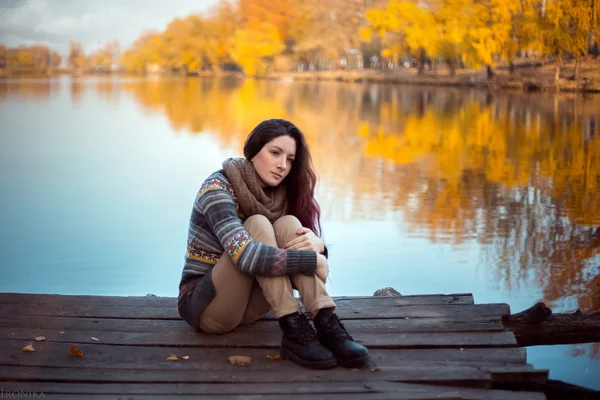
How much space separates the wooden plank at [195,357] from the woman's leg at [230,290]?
12 cm

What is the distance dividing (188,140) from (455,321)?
12.5 meters

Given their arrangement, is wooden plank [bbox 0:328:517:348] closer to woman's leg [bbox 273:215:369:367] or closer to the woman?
the woman

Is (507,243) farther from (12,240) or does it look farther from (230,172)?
(12,240)

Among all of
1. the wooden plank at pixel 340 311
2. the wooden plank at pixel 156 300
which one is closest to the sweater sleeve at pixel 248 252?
the wooden plank at pixel 340 311

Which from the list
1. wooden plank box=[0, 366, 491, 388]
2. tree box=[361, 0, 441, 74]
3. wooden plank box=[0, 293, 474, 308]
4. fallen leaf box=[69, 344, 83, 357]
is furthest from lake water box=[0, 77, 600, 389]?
tree box=[361, 0, 441, 74]

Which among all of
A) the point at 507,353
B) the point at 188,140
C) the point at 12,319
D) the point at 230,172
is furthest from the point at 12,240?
the point at 188,140

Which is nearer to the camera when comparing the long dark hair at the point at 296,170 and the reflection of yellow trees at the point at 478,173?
the long dark hair at the point at 296,170

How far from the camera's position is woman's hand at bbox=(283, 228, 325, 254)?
283 centimetres

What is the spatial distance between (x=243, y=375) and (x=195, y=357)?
0.26m

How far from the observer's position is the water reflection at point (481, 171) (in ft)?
20.2

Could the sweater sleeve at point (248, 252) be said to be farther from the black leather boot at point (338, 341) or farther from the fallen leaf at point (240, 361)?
the fallen leaf at point (240, 361)

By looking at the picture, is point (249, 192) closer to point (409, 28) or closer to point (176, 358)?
point (176, 358)

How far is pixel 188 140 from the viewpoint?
15.1 metres

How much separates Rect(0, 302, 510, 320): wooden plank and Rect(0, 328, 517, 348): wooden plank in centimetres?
20
